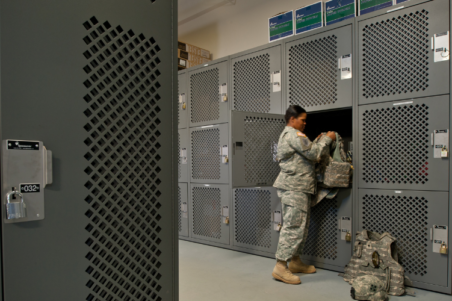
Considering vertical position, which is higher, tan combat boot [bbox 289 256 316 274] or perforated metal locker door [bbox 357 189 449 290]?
perforated metal locker door [bbox 357 189 449 290]

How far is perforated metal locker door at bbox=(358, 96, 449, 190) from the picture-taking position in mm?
2857

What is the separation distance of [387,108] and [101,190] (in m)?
2.97

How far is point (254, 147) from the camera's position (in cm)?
358

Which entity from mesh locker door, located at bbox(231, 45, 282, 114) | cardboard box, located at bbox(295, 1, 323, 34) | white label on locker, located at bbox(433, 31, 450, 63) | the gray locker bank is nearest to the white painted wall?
cardboard box, located at bbox(295, 1, 323, 34)

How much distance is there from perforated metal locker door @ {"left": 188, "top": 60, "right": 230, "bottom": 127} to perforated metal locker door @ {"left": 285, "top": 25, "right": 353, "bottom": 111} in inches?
40.0

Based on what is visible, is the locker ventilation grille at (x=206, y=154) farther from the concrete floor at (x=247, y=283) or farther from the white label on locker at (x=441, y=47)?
the white label on locker at (x=441, y=47)

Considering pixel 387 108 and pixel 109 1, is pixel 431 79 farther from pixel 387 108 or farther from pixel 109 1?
pixel 109 1

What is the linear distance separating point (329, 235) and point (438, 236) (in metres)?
1.02

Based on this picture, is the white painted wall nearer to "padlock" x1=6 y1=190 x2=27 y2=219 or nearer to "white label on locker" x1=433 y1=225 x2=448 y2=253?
"white label on locker" x1=433 y1=225 x2=448 y2=253

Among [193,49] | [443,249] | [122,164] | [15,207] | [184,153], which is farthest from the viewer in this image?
[193,49]

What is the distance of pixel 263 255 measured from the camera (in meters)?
4.03

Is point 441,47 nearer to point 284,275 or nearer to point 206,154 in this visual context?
point 284,275

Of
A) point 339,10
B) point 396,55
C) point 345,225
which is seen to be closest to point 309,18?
point 339,10

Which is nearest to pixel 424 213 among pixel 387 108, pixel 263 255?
pixel 387 108
